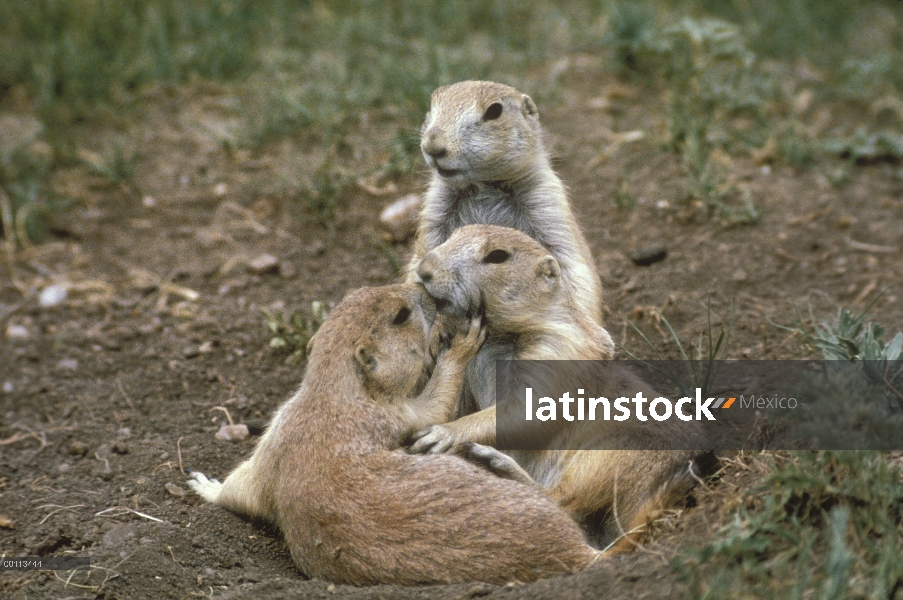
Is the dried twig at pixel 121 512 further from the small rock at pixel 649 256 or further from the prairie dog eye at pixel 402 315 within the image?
the small rock at pixel 649 256

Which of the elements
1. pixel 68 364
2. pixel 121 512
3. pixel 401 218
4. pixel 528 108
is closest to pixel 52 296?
pixel 68 364

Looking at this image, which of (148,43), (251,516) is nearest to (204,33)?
(148,43)

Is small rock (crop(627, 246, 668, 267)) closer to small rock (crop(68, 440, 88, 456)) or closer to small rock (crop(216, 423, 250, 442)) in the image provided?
small rock (crop(216, 423, 250, 442))

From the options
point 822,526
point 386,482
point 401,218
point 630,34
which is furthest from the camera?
point 630,34

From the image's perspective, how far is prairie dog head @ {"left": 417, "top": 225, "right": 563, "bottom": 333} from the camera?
16.4 feet

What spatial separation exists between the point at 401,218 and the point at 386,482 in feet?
12.0

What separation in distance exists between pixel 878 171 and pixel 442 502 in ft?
→ 19.2

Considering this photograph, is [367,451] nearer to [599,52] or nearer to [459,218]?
[459,218]

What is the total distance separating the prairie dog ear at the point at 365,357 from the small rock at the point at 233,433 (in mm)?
1527

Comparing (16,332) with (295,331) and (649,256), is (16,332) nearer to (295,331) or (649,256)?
(295,331)

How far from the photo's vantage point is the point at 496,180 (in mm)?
A: 5922

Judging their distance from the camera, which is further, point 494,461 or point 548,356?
point 548,356

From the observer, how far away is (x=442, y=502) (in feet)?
13.9

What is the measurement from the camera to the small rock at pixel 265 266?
24.6 feet
